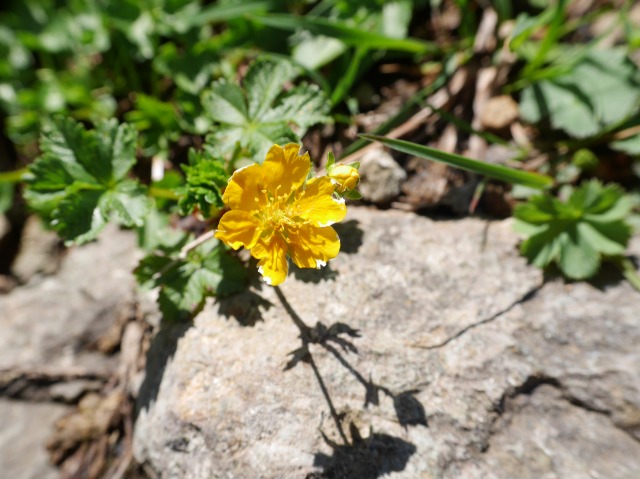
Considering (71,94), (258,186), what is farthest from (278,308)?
(71,94)

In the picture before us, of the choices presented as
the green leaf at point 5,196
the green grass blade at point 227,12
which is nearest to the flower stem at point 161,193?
the green grass blade at point 227,12

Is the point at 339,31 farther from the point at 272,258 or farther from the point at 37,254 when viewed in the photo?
the point at 37,254

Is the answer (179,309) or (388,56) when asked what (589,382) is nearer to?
(179,309)

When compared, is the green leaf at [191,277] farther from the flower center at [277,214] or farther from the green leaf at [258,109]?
the green leaf at [258,109]

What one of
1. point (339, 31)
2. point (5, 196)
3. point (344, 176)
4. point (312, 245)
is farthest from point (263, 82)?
point (5, 196)

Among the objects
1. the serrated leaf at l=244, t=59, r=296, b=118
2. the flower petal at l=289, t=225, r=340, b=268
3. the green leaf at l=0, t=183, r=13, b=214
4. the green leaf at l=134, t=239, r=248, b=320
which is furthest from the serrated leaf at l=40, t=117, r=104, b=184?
the green leaf at l=0, t=183, r=13, b=214

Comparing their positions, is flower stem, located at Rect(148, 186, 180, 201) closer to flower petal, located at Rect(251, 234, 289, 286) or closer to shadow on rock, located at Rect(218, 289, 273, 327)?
shadow on rock, located at Rect(218, 289, 273, 327)
